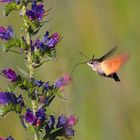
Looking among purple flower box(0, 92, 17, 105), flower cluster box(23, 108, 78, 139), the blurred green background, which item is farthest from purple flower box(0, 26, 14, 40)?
the blurred green background

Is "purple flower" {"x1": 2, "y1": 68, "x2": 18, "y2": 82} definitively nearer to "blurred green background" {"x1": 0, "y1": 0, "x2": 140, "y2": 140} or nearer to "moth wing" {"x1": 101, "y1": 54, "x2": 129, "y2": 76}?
"moth wing" {"x1": 101, "y1": 54, "x2": 129, "y2": 76}

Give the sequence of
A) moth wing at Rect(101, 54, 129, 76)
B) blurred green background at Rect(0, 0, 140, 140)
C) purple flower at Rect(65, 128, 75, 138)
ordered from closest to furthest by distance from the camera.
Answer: moth wing at Rect(101, 54, 129, 76) < purple flower at Rect(65, 128, 75, 138) < blurred green background at Rect(0, 0, 140, 140)

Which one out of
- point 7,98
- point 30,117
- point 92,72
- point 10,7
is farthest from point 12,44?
point 92,72

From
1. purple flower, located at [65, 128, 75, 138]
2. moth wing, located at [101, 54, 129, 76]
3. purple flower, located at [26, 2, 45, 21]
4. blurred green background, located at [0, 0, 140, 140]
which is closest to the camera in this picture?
moth wing, located at [101, 54, 129, 76]

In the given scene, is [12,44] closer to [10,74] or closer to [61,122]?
[10,74]

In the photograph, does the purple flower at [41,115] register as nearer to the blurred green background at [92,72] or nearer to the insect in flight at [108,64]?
the insect in flight at [108,64]

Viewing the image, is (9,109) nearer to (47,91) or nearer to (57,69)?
(47,91)

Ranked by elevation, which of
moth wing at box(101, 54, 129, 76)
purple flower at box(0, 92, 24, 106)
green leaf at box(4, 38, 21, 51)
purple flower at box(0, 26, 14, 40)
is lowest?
moth wing at box(101, 54, 129, 76)

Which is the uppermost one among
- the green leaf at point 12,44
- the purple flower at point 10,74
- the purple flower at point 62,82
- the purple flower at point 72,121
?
the green leaf at point 12,44

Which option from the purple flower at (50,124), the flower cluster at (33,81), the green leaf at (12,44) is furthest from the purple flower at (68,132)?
the green leaf at (12,44)
